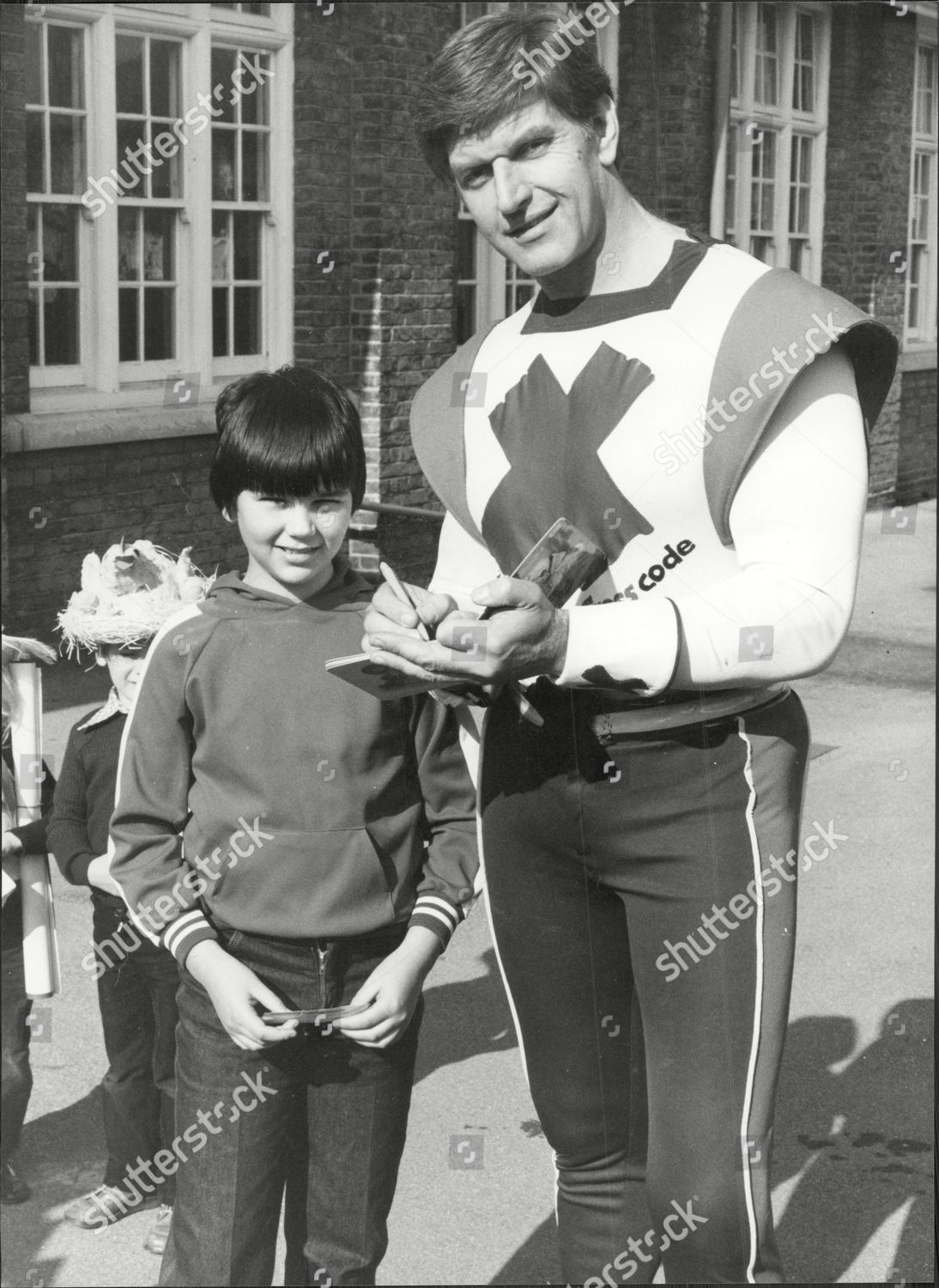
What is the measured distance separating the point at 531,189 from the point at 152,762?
0.73m

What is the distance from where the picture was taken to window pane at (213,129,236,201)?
182cm

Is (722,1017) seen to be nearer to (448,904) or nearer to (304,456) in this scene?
(448,904)

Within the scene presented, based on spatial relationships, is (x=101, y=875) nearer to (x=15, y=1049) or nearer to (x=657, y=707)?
(x=15, y=1049)

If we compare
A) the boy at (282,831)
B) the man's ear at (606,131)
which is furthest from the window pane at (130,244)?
the man's ear at (606,131)

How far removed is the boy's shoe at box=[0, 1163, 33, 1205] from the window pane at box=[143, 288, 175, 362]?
3.38 feet

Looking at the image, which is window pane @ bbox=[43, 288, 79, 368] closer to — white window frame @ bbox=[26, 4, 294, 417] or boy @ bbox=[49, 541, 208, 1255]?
white window frame @ bbox=[26, 4, 294, 417]

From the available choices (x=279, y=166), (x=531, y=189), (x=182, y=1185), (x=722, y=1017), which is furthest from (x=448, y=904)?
(x=279, y=166)

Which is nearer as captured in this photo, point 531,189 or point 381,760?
point 531,189

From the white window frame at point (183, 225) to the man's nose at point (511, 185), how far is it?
42cm

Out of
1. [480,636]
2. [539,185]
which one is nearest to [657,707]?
[480,636]

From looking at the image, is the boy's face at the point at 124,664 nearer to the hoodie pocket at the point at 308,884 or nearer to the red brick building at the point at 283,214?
the red brick building at the point at 283,214

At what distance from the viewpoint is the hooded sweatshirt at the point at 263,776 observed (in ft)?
5.39

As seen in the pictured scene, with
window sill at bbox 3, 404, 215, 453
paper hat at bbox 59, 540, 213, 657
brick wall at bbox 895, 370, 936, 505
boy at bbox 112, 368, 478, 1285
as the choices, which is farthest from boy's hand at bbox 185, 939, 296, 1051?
brick wall at bbox 895, 370, 936, 505

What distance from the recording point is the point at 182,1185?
1737 millimetres
